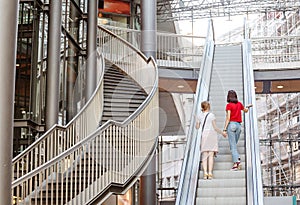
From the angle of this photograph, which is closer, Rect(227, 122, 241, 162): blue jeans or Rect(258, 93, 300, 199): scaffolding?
Rect(227, 122, 241, 162): blue jeans

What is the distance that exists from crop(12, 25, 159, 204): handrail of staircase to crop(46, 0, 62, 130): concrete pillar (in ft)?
3.91

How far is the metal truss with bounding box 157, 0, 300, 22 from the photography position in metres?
24.2

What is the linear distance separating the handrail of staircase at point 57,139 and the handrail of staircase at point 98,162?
44cm

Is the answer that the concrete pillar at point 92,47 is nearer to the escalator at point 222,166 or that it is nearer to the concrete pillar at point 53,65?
the escalator at point 222,166

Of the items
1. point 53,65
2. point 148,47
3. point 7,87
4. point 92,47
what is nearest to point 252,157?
point 53,65

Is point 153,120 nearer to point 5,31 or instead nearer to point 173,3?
point 5,31

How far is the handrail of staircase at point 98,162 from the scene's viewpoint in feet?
24.1

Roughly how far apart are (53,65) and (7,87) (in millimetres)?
5264

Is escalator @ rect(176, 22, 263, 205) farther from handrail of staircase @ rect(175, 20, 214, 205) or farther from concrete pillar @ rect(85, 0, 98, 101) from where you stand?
concrete pillar @ rect(85, 0, 98, 101)

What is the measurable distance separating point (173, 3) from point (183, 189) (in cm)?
1803

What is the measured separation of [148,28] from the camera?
13.0 metres

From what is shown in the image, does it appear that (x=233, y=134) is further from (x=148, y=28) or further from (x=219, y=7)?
(x=219, y=7)

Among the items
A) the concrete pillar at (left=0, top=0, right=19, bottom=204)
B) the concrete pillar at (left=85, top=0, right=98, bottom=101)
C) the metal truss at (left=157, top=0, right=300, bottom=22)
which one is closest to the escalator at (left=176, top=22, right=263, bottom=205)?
the concrete pillar at (left=85, top=0, right=98, bottom=101)

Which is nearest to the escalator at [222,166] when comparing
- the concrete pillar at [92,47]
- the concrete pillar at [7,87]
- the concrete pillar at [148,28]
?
the concrete pillar at [148,28]
